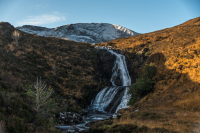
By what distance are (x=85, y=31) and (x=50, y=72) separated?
97580 millimetres

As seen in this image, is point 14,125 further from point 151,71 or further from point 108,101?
point 108,101

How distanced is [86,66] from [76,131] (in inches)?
1375

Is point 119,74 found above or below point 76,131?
above

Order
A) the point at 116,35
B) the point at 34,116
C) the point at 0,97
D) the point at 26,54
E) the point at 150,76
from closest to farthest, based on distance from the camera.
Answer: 1. the point at 0,97
2. the point at 34,116
3. the point at 150,76
4. the point at 26,54
5. the point at 116,35

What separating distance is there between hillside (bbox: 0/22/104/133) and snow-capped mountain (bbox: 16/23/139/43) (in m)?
59.5

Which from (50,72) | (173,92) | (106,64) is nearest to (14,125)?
(173,92)

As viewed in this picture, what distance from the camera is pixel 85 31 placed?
5044 inches

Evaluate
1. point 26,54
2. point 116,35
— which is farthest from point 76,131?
point 116,35

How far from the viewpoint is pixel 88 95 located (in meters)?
33.9

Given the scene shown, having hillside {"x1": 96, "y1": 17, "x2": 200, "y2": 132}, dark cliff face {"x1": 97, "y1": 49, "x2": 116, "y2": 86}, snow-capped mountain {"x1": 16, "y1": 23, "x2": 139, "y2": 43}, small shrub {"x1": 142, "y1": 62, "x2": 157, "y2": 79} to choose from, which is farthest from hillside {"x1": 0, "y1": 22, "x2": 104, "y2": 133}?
snow-capped mountain {"x1": 16, "y1": 23, "x2": 139, "y2": 43}

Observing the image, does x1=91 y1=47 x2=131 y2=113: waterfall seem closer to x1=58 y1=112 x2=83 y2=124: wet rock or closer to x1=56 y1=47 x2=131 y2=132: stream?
x1=56 y1=47 x2=131 y2=132: stream

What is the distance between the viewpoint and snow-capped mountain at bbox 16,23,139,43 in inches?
4515

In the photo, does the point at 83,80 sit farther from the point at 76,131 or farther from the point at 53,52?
the point at 76,131

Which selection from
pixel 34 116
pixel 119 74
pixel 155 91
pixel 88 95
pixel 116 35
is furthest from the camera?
pixel 116 35
